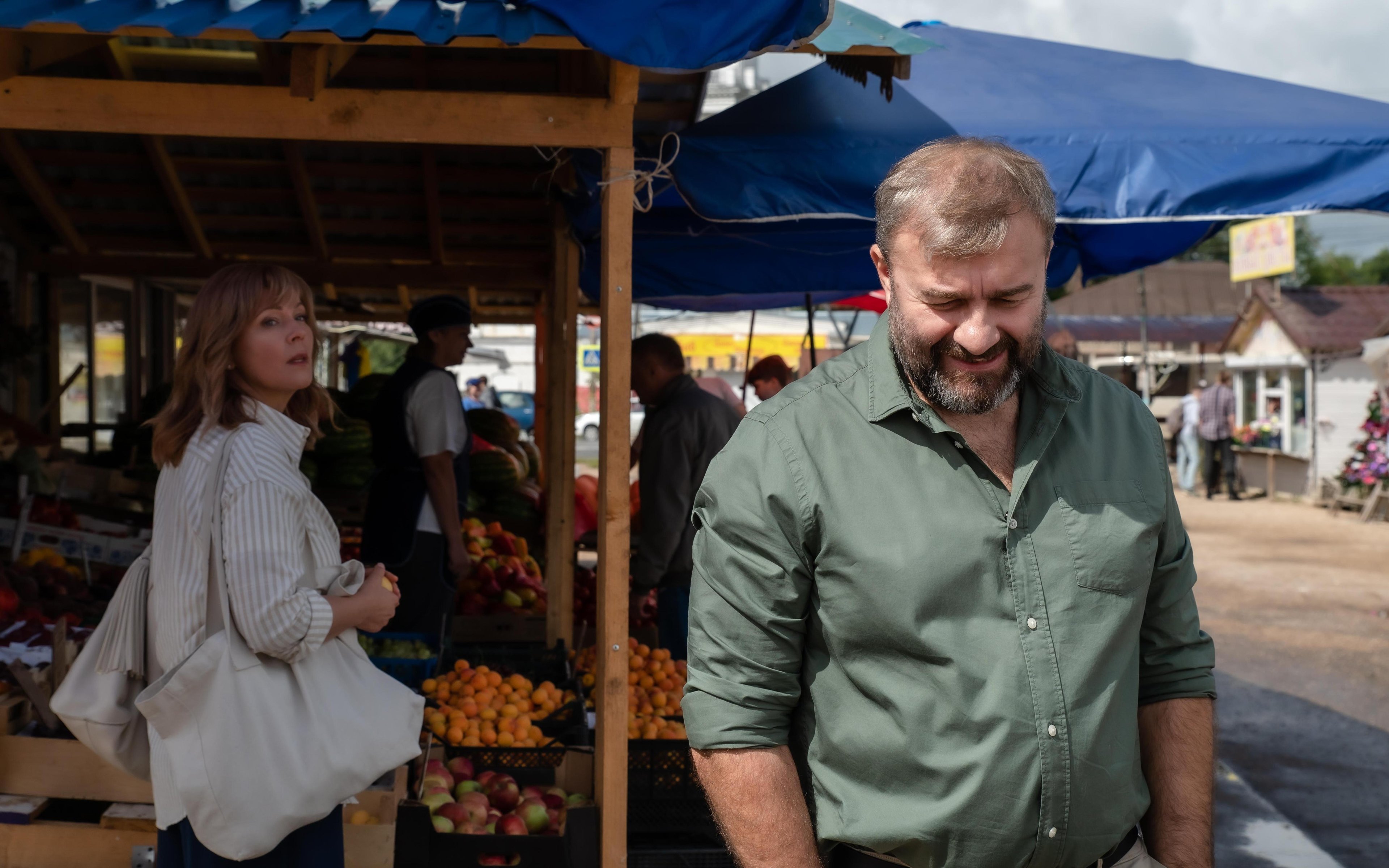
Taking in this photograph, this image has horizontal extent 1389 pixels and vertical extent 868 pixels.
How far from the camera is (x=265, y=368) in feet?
8.41

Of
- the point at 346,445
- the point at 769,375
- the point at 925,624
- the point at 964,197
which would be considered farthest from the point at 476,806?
the point at 769,375

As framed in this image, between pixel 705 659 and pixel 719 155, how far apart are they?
236 centimetres

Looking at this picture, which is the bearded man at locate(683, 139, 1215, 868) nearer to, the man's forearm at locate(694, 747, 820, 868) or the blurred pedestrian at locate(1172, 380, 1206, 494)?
the man's forearm at locate(694, 747, 820, 868)

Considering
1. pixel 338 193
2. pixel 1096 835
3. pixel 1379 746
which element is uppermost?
pixel 338 193

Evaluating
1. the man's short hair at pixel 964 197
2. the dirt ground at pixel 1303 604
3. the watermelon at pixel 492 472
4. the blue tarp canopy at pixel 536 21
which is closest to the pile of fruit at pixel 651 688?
the watermelon at pixel 492 472

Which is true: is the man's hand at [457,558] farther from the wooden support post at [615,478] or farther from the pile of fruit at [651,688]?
the wooden support post at [615,478]

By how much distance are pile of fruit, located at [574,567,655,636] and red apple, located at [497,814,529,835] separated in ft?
9.62

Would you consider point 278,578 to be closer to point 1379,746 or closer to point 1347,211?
point 1347,211

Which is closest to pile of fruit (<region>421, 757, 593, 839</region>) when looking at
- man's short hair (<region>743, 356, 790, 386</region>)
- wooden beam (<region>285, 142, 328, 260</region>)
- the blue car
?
wooden beam (<region>285, 142, 328, 260</region>)

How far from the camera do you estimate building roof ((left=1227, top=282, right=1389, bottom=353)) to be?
20.3m

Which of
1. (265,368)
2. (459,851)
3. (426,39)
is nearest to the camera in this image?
(265,368)

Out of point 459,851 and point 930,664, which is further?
point 459,851

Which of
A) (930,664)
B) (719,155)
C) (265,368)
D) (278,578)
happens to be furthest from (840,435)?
(719,155)

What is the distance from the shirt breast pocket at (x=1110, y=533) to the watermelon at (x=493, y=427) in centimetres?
720
